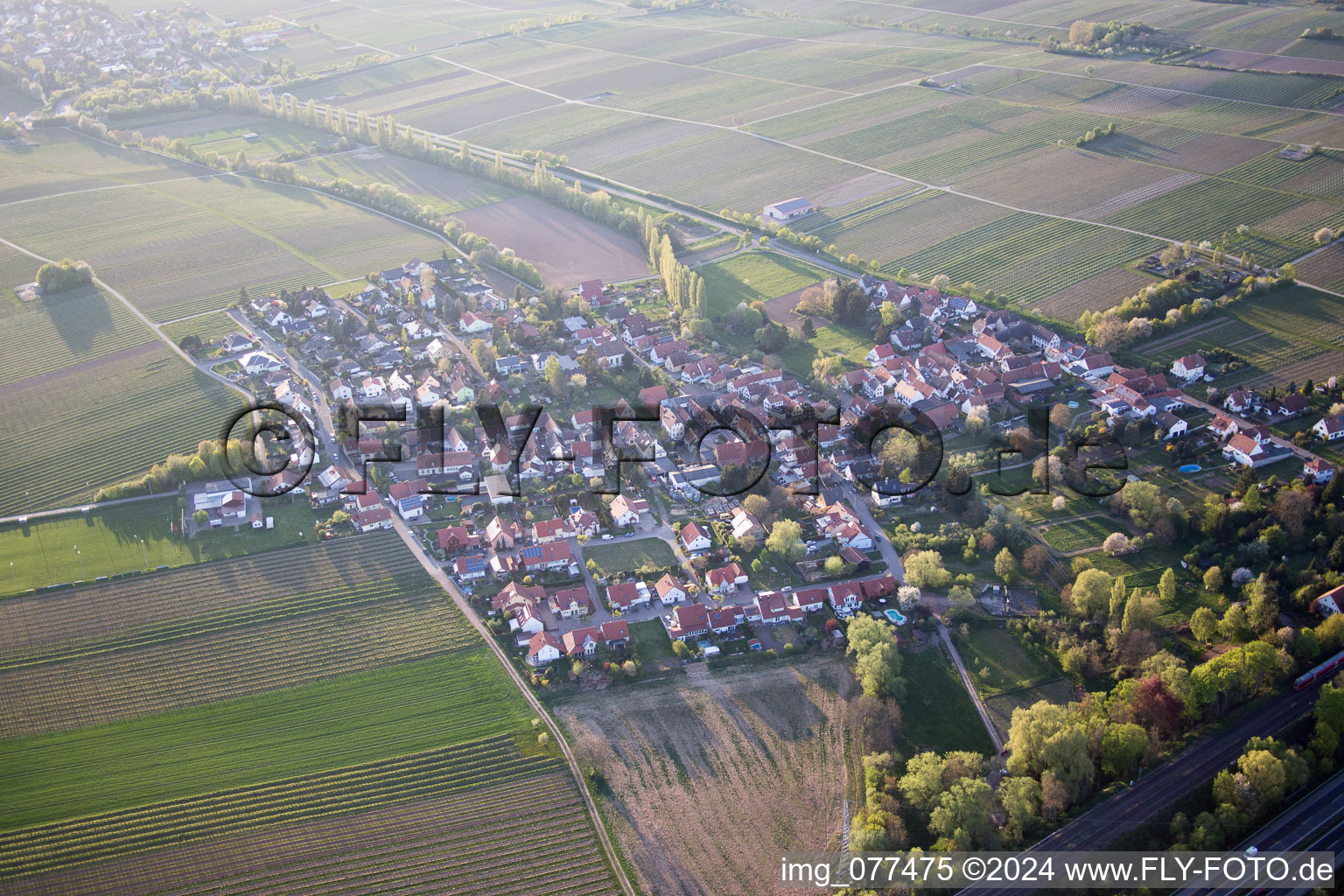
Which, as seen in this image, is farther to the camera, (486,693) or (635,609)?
(635,609)

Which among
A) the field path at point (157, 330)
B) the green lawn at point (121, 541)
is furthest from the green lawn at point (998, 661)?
the field path at point (157, 330)

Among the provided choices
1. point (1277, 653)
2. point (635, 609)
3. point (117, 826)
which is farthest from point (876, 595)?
point (117, 826)

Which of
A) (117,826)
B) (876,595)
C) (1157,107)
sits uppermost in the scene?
(1157,107)

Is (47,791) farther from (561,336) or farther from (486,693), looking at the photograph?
(561,336)

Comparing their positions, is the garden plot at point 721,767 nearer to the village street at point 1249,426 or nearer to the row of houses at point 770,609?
the row of houses at point 770,609

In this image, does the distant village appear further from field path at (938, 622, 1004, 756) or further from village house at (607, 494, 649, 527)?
field path at (938, 622, 1004, 756)

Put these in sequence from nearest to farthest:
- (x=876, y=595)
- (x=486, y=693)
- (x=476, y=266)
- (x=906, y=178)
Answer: (x=486, y=693) → (x=876, y=595) → (x=476, y=266) → (x=906, y=178)
